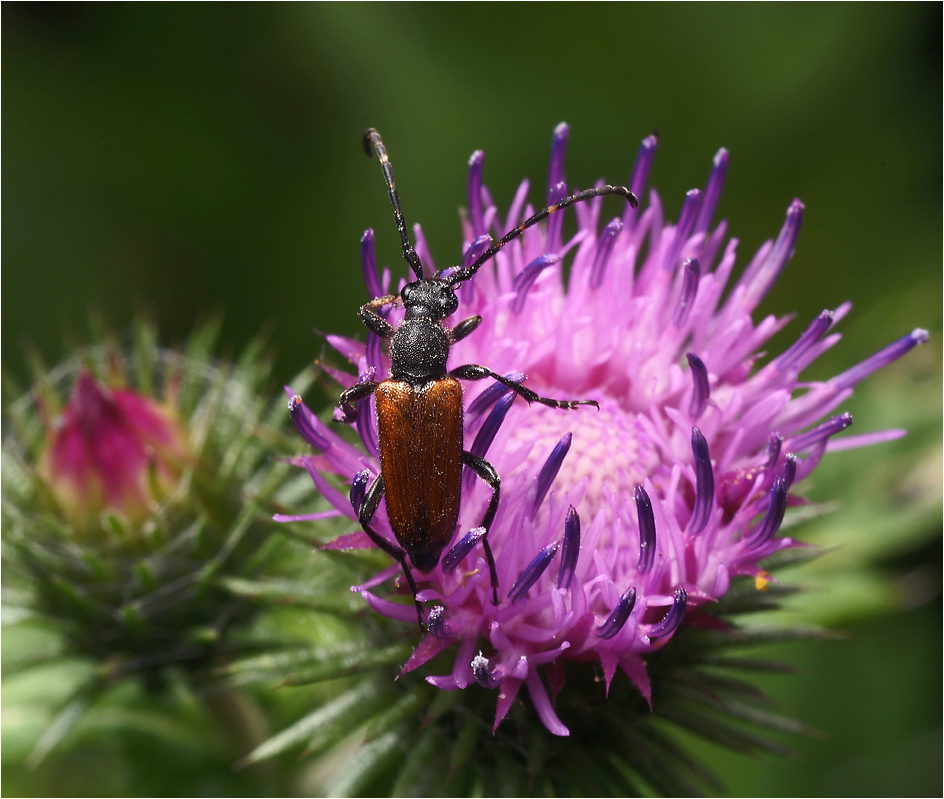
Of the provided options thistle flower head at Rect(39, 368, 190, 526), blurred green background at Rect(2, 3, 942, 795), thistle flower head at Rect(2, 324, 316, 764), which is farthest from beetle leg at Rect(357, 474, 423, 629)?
blurred green background at Rect(2, 3, 942, 795)

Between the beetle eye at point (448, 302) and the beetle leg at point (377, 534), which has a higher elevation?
the beetle eye at point (448, 302)

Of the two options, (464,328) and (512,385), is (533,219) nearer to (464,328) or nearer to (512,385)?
(464,328)

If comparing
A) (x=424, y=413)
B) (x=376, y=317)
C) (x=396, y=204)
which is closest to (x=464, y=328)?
(x=376, y=317)

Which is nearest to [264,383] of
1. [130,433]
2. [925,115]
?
[130,433]

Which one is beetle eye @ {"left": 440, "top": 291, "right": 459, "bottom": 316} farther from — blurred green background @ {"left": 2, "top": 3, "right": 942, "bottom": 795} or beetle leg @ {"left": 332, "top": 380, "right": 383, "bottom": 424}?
blurred green background @ {"left": 2, "top": 3, "right": 942, "bottom": 795}

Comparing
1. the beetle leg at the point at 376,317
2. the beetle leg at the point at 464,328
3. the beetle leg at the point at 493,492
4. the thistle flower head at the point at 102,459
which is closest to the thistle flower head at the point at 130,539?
the thistle flower head at the point at 102,459

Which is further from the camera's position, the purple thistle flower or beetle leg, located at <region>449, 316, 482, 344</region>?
beetle leg, located at <region>449, 316, 482, 344</region>

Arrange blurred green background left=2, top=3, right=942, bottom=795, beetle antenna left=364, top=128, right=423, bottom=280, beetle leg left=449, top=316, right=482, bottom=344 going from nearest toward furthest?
beetle leg left=449, top=316, right=482, bottom=344 < beetle antenna left=364, top=128, right=423, bottom=280 < blurred green background left=2, top=3, right=942, bottom=795

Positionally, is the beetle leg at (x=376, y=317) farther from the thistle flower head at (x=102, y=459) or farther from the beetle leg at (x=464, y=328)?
the thistle flower head at (x=102, y=459)
